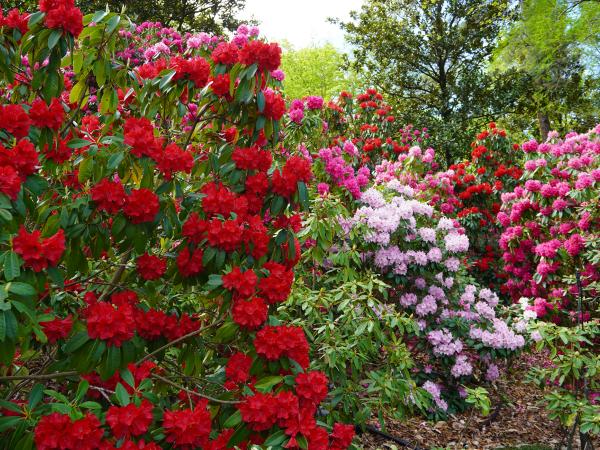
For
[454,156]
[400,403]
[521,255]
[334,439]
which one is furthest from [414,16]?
[334,439]

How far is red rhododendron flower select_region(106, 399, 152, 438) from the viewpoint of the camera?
1.53m

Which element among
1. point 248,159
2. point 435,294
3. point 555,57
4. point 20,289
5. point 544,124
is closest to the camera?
point 20,289

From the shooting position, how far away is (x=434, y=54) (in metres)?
14.4

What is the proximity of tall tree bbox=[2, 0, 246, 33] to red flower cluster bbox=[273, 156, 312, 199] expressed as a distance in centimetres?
1253

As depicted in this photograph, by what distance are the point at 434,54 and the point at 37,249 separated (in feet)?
47.2

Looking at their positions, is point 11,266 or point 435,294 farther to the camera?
point 435,294

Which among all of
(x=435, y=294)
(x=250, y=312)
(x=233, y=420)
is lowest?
(x=435, y=294)

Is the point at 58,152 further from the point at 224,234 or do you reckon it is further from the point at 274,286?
the point at 274,286

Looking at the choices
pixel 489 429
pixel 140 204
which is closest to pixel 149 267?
pixel 140 204

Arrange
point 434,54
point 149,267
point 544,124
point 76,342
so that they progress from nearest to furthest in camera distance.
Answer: point 76,342 < point 149,267 < point 434,54 < point 544,124

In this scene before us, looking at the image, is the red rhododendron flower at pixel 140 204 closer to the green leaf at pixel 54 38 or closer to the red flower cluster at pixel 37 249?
the red flower cluster at pixel 37 249

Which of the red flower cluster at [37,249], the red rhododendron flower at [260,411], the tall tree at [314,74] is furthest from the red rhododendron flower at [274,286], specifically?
the tall tree at [314,74]

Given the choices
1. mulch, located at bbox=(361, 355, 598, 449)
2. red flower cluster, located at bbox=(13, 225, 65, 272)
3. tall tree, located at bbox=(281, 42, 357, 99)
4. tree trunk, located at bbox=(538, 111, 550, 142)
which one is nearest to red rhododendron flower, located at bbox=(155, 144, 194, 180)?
red flower cluster, located at bbox=(13, 225, 65, 272)

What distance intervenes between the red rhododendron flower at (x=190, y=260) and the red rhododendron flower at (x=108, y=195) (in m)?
0.32
